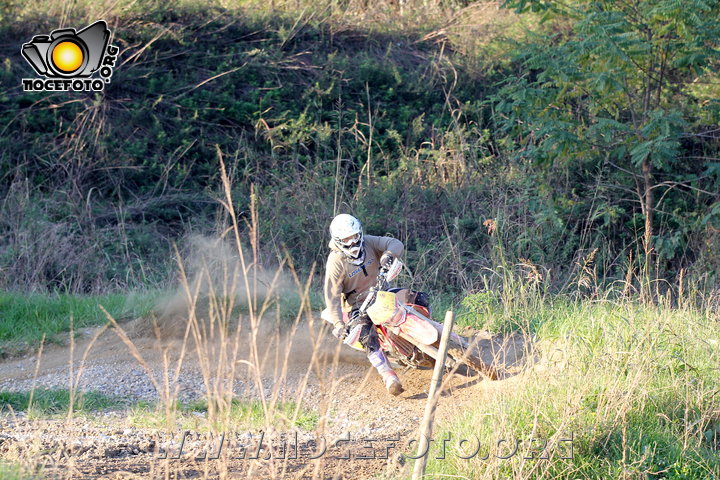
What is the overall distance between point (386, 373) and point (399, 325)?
443 millimetres

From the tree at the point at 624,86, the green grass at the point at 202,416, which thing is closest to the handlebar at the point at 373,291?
the green grass at the point at 202,416

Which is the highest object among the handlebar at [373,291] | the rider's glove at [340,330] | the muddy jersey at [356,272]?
the muddy jersey at [356,272]

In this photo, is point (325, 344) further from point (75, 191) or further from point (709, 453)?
point (75, 191)

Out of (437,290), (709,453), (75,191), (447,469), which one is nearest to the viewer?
(447,469)

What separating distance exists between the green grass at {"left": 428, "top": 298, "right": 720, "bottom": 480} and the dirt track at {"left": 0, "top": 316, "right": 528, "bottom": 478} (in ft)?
1.01

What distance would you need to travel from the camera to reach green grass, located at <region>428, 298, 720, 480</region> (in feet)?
15.0

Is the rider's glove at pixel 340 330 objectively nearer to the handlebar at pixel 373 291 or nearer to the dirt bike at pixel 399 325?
the dirt bike at pixel 399 325

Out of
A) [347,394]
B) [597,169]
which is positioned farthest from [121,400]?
[597,169]

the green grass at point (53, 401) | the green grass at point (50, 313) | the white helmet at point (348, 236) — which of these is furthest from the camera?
the green grass at point (50, 313)

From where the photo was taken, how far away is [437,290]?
10.2 m

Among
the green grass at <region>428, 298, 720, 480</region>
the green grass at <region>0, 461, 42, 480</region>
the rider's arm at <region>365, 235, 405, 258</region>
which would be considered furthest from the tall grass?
the green grass at <region>0, 461, 42, 480</region>

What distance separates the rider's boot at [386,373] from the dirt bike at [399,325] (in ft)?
0.52

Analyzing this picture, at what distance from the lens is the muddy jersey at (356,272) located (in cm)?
665

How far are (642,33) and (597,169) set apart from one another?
2.22 m
